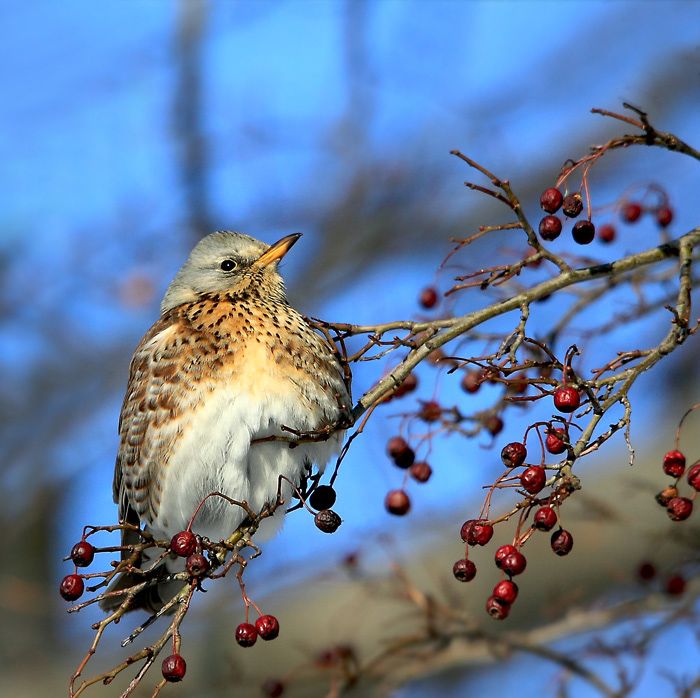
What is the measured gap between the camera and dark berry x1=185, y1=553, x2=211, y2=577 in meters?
→ 2.82

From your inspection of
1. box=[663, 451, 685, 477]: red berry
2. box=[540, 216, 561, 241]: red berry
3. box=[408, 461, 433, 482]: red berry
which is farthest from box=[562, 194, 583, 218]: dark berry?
box=[408, 461, 433, 482]: red berry

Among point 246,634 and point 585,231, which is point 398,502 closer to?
point 246,634

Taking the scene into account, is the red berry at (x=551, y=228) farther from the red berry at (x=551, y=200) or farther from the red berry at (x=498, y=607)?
the red berry at (x=498, y=607)

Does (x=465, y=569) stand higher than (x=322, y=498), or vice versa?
(x=322, y=498)

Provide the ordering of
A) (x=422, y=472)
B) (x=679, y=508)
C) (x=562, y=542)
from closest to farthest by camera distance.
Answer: (x=562, y=542), (x=679, y=508), (x=422, y=472)

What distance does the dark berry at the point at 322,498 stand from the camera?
10.9 feet

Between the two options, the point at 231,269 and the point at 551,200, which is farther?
the point at 231,269

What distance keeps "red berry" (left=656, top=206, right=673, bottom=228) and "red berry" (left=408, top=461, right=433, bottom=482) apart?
1.37 m

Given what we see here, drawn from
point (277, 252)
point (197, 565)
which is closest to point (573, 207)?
point (197, 565)

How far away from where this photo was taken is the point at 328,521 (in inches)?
125

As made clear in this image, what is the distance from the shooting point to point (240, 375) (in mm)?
4137

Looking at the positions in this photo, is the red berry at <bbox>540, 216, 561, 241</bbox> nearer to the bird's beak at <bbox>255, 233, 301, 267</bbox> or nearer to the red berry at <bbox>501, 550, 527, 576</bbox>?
the red berry at <bbox>501, 550, 527, 576</bbox>

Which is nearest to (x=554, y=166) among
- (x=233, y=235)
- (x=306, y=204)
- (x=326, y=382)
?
(x=306, y=204)

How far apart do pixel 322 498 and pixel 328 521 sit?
15 centimetres
